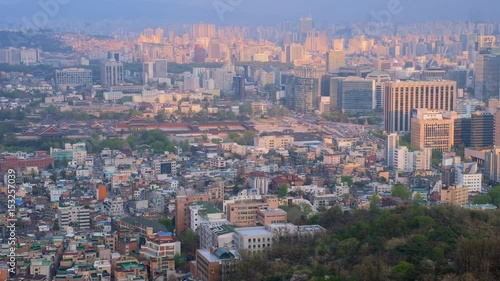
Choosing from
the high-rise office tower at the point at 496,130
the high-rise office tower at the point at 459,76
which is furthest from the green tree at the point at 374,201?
the high-rise office tower at the point at 459,76

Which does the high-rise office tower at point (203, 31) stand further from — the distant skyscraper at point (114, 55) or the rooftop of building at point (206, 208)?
the rooftop of building at point (206, 208)

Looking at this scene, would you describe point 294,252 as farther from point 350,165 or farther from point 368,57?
point 368,57

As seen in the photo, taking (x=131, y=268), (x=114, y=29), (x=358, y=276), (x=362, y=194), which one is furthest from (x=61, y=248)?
(x=114, y=29)

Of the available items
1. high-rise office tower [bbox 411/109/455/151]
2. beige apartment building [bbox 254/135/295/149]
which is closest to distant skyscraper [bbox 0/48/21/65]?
beige apartment building [bbox 254/135/295/149]

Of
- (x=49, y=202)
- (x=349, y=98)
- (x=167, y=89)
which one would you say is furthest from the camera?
(x=167, y=89)

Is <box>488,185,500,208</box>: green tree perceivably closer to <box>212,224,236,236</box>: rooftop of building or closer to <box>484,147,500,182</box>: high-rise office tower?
<box>484,147,500,182</box>: high-rise office tower

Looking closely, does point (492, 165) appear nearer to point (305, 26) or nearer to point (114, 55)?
point (114, 55)
